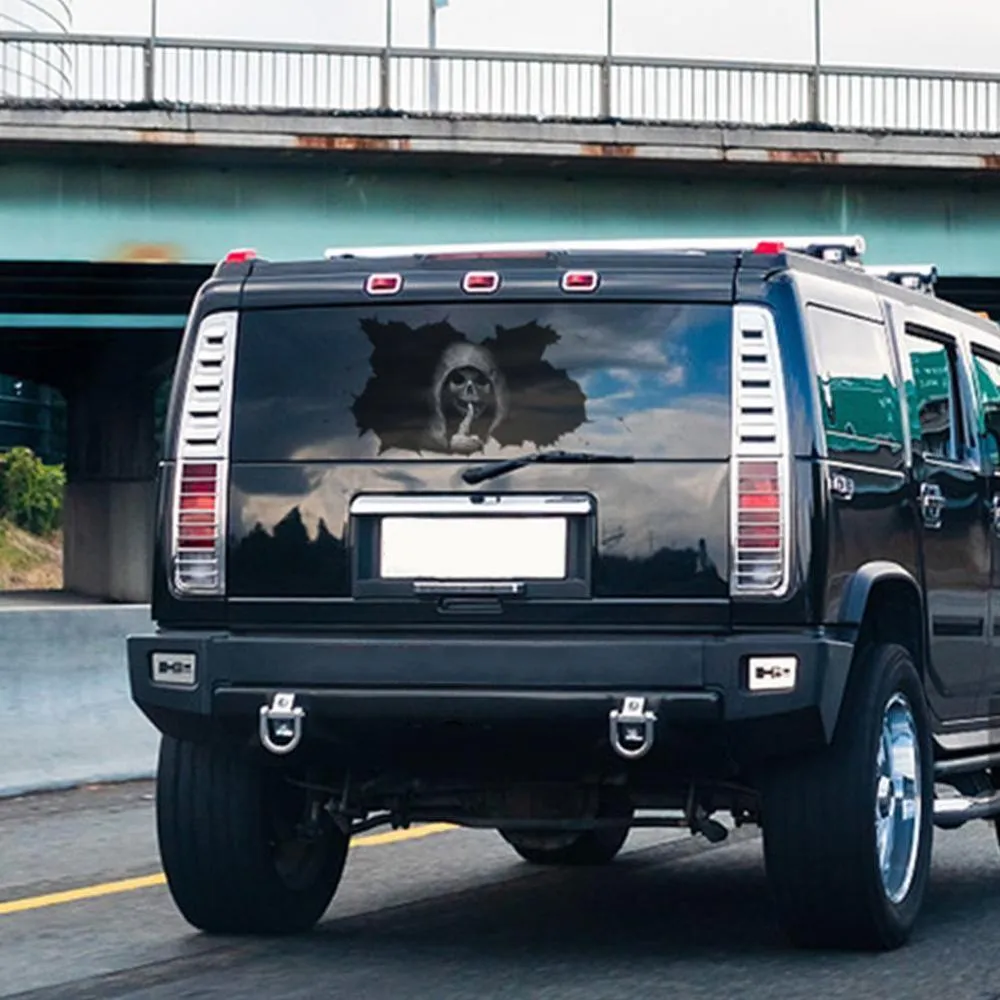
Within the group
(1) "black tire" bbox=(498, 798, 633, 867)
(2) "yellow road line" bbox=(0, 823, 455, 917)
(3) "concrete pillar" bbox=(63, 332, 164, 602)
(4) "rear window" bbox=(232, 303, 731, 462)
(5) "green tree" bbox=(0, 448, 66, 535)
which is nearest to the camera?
(4) "rear window" bbox=(232, 303, 731, 462)

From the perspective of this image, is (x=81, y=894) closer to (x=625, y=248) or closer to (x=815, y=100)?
(x=625, y=248)

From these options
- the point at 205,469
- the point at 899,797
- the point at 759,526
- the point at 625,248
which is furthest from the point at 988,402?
the point at 205,469

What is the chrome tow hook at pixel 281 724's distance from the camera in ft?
24.0

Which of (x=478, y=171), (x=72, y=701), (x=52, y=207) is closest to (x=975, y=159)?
(x=478, y=171)

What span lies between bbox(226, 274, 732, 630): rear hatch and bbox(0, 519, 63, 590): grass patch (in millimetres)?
66345

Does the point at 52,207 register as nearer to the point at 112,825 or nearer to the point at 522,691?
the point at 112,825

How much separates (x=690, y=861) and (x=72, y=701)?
4643 millimetres

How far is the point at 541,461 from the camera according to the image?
7.26 m

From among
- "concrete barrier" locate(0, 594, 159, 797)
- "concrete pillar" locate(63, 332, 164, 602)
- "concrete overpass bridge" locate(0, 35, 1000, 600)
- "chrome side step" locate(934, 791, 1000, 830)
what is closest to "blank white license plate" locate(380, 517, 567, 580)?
"chrome side step" locate(934, 791, 1000, 830)

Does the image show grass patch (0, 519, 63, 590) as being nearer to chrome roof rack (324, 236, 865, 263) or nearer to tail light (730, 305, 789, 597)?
chrome roof rack (324, 236, 865, 263)

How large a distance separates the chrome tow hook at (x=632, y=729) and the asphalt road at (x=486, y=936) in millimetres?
626

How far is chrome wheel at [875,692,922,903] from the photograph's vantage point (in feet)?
25.4

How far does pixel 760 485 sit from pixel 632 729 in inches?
29.2

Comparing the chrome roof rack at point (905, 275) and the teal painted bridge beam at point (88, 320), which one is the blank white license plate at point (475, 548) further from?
the teal painted bridge beam at point (88, 320)
